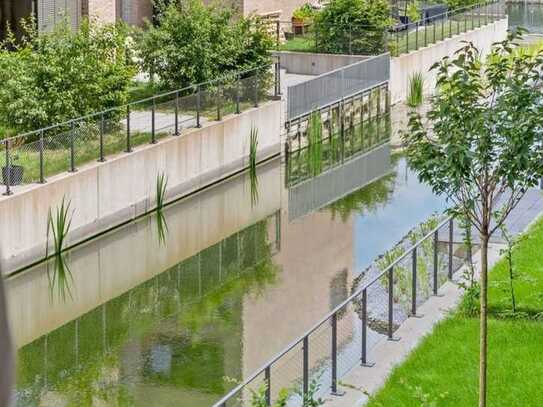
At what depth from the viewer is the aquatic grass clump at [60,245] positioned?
22.3 m

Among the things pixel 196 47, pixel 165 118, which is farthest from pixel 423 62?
pixel 165 118

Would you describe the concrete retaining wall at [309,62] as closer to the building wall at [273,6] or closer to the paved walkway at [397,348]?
the building wall at [273,6]

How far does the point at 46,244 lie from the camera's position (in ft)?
75.7

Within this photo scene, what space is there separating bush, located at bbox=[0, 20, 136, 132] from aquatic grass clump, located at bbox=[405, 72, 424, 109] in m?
15.6

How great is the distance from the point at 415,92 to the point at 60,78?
18464mm

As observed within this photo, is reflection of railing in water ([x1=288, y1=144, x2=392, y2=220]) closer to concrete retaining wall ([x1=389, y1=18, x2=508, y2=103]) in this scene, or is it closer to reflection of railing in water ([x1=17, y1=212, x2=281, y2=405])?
reflection of railing in water ([x1=17, y1=212, x2=281, y2=405])

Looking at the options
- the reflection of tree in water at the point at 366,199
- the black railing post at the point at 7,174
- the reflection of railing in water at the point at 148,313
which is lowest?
the reflection of tree in water at the point at 366,199

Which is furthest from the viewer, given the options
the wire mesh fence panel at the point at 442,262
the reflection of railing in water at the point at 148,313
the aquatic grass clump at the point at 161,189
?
the aquatic grass clump at the point at 161,189

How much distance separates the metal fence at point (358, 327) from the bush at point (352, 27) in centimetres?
2252

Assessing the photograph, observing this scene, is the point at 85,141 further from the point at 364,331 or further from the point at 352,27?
the point at 352,27

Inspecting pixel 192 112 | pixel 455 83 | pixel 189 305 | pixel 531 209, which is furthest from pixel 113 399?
pixel 192 112

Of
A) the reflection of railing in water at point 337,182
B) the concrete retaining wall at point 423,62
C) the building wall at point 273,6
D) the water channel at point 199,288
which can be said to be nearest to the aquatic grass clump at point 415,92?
the concrete retaining wall at point 423,62

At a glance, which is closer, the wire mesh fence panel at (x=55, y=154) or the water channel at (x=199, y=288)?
the water channel at (x=199, y=288)

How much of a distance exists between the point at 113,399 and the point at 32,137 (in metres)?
9.10
